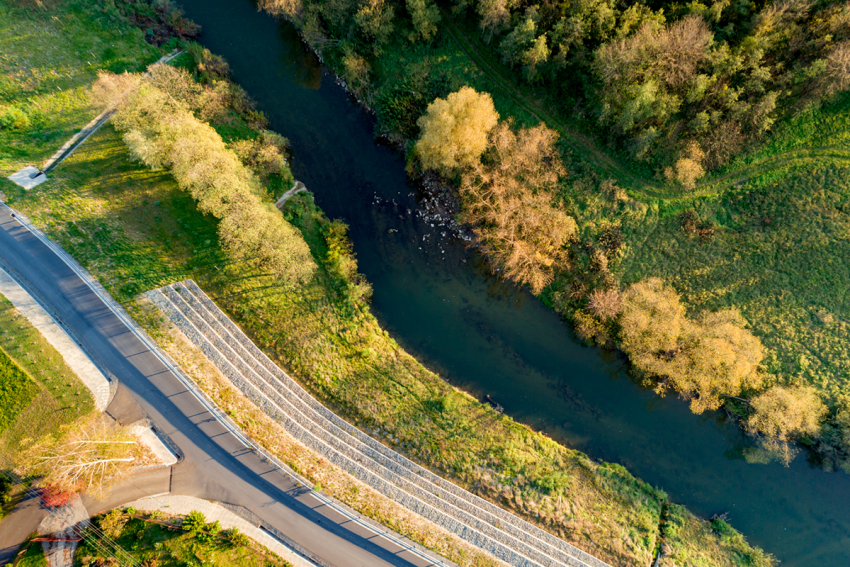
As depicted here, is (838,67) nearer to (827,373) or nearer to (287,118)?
(827,373)

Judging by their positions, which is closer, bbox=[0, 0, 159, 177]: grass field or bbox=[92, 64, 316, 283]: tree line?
bbox=[92, 64, 316, 283]: tree line

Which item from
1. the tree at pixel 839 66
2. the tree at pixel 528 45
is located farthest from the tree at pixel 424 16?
the tree at pixel 839 66

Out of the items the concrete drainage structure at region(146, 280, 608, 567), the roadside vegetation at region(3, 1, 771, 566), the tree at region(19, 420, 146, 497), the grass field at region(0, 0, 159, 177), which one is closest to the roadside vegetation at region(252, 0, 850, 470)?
the roadside vegetation at region(3, 1, 771, 566)

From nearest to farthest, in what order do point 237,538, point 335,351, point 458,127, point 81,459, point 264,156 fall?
1. point 81,459
2. point 237,538
3. point 458,127
4. point 335,351
5. point 264,156

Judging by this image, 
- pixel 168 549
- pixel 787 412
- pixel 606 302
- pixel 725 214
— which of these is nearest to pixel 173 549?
pixel 168 549

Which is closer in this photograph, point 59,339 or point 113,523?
point 113,523

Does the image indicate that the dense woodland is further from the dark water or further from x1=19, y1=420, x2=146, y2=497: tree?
x1=19, y1=420, x2=146, y2=497: tree

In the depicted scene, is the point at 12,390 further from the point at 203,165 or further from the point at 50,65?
the point at 50,65

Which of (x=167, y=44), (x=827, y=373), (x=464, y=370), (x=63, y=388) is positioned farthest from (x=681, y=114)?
(x=63, y=388)
